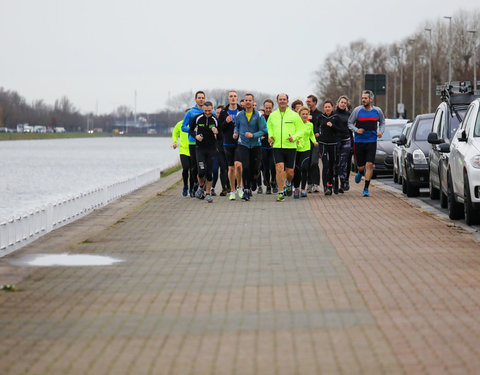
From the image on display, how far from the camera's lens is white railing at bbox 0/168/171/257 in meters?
12.1

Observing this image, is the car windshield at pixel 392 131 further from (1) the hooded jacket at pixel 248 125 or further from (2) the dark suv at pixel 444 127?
(1) the hooded jacket at pixel 248 125

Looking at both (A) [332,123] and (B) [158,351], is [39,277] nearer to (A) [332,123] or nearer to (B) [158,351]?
(B) [158,351]

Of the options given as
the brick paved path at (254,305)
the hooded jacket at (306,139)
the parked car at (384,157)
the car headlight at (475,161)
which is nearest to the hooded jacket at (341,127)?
the hooded jacket at (306,139)

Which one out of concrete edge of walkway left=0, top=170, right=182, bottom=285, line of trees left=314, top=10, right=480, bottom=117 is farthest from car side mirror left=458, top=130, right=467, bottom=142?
line of trees left=314, top=10, right=480, bottom=117

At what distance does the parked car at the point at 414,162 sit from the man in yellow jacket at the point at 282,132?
8.07 ft

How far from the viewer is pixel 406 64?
134 meters

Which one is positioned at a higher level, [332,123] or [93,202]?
[332,123]

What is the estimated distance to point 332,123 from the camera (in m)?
20.7

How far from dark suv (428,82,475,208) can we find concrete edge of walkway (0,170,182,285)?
4826 mm

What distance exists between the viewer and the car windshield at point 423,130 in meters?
21.3

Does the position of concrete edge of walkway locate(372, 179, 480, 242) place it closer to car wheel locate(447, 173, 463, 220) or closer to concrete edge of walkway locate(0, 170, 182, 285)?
car wheel locate(447, 173, 463, 220)

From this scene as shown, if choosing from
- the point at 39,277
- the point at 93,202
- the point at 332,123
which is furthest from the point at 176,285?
the point at 332,123

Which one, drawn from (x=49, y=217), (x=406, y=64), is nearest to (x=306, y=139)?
(x=49, y=217)

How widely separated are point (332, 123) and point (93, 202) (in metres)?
4.97
